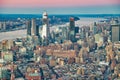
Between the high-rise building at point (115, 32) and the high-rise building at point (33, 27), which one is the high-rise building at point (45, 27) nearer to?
the high-rise building at point (33, 27)

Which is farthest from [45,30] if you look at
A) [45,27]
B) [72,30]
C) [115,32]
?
[115,32]

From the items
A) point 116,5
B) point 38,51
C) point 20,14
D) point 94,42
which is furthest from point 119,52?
point 20,14

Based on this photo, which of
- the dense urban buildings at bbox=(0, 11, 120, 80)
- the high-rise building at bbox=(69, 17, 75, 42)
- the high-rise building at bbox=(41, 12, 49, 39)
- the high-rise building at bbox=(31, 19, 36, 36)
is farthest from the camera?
the high-rise building at bbox=(69, 17, 75, 42)

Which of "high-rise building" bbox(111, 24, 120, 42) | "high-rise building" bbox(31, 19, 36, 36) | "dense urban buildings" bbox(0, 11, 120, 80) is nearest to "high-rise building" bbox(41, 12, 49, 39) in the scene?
"dense urban buildings" bbox(0, 11, 120, 80)

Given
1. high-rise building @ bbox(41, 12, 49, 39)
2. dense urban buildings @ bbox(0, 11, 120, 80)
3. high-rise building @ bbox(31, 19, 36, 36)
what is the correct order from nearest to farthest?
1. dense urban buildings @ bbox(0, 11, 120, 80)
2. high-rise building @ bbox(41, 12, 49, 39)
3. high-rise building @ bbox(31, 19, 36, 36)

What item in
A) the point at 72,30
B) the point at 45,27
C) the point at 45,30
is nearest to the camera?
the point at 45,27

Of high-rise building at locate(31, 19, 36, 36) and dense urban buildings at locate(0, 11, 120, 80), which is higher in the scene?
high-rise building at locate(31, 19, 36, 36)

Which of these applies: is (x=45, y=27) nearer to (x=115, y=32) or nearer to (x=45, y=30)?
(x=45, y=30)

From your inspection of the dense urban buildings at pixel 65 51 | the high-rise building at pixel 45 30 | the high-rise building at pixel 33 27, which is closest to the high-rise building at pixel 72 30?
the dense urban buildings at pixel 65 51

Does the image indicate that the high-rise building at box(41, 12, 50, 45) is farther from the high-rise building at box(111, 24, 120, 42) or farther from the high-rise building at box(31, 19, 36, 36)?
the high-rise building at box(111, 24, 120, 42)
